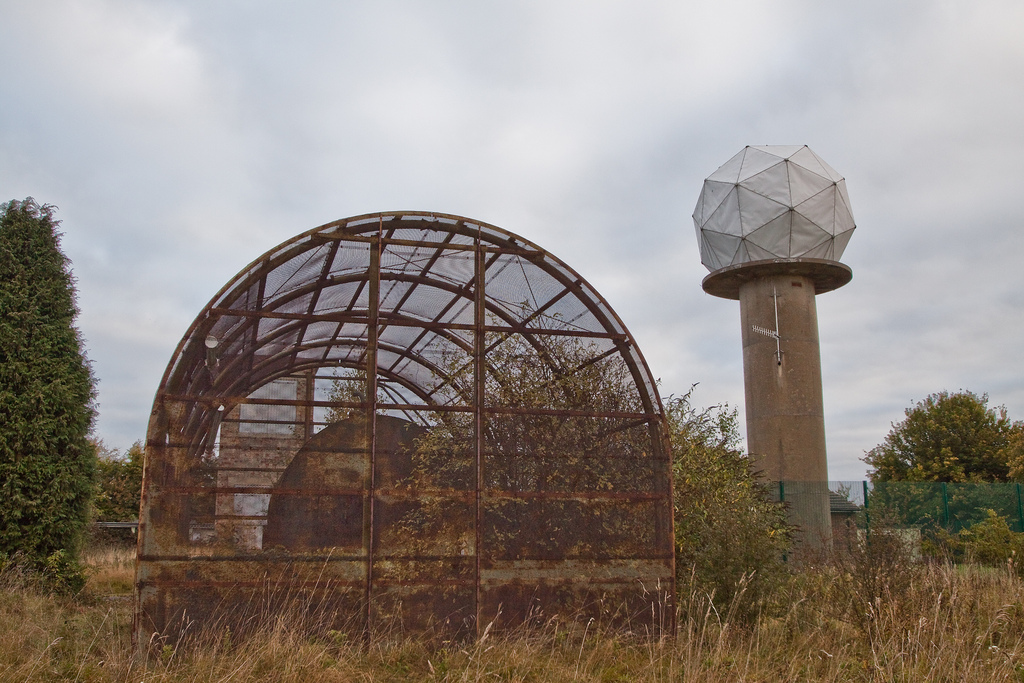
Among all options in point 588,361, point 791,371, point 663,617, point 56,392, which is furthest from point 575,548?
point 791,371

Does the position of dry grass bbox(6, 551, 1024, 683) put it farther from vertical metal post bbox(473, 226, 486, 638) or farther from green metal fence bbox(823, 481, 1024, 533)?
green metal fence bbox(823, 481, 1024, 533)

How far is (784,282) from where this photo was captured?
22.1 metres

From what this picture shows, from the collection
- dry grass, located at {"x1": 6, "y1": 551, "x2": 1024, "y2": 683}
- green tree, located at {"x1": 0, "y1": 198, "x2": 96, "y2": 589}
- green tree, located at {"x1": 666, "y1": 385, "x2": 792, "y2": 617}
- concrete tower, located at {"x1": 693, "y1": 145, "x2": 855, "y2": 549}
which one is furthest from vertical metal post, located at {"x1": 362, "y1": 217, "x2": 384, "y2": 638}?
Result: concrete tower, located at {"x1": 693, "y1": 145, "x2": 855, "y2": 549}

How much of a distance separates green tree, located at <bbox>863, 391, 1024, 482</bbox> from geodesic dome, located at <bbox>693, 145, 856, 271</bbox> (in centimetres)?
1323

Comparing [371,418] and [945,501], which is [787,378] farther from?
[371,418]

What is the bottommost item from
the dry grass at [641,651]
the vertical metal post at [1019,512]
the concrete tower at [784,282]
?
the dry grass at [641,651]

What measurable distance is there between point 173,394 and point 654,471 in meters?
4.91

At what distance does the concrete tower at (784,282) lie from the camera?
21094 millimetres

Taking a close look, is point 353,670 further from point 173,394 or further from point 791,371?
point 791,371

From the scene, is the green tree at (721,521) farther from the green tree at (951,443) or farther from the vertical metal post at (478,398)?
the green tree at (951,443)

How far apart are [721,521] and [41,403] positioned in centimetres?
1040

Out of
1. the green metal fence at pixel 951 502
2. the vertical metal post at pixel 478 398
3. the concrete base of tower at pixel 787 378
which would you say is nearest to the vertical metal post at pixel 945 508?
the green metal fence at pixel 951 502

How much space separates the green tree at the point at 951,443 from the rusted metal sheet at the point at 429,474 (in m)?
26.6

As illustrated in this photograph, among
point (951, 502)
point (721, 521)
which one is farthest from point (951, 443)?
point (721, 521)
